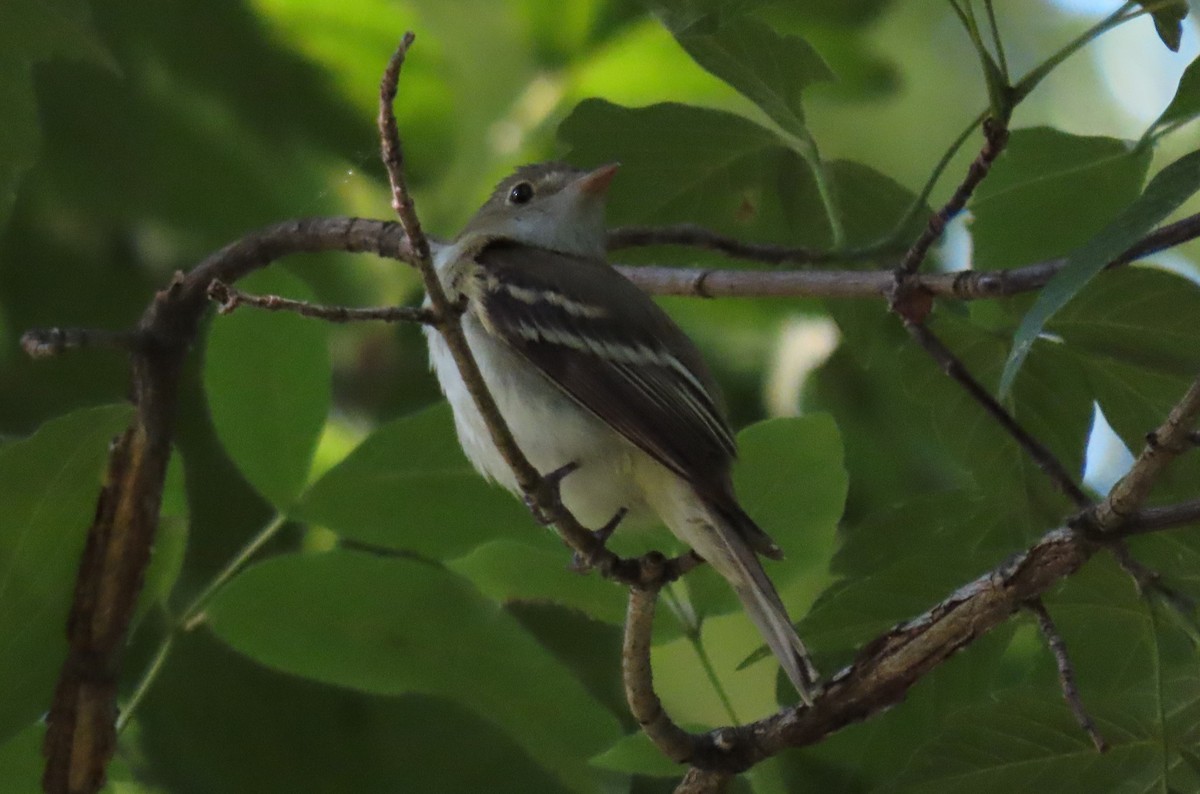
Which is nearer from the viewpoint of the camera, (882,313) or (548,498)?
(548,498)

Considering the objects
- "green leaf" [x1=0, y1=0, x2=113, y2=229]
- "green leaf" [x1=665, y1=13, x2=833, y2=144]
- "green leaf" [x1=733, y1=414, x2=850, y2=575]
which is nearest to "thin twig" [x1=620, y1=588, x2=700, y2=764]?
"green leaf" [x1=733, y1=414, x2=850, y2=575]

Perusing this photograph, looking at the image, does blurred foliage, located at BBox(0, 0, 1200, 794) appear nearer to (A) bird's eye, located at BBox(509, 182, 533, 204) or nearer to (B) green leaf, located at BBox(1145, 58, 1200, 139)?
(B) green leaf, located at BBox(1145, 58, 1200, 139)

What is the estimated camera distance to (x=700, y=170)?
216 centimetres

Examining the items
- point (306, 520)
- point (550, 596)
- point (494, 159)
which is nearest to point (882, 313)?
point (550, 596)

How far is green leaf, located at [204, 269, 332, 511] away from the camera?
6.81 feet

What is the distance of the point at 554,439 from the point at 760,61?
606 mm

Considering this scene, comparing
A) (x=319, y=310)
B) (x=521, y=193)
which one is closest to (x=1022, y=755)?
(x=319, y=310)

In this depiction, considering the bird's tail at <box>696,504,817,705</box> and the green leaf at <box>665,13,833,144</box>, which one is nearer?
the bird's tail at <box>696,504,817,705</box>

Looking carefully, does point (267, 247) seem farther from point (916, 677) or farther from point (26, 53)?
point (916, 677)

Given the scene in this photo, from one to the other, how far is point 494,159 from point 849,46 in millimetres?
779

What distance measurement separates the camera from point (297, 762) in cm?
254

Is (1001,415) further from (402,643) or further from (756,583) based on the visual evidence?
(402,643)

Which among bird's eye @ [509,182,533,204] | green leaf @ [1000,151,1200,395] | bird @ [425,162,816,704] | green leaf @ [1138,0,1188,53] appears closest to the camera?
green leaf @ [1000,151,1200,395]

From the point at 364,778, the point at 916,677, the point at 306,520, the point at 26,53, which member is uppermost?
the point at 26,53
